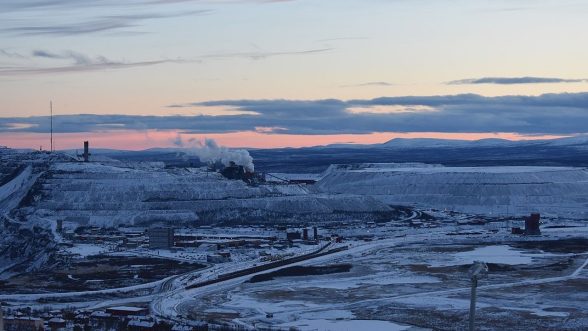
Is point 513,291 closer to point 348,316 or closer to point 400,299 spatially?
point 400,299

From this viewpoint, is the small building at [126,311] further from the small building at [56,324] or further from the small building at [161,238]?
A: the small building at [161,238]

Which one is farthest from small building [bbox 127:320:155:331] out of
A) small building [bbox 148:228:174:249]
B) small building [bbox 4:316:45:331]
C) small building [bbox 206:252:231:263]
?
small building [bbox 148:228:174:249]

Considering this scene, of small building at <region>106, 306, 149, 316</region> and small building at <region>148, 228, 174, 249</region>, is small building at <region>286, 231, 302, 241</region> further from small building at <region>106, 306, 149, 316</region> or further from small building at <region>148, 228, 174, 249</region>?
small building at <region>106, 306, 149, 316</region>

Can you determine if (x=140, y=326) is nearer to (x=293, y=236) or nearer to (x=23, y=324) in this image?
(x=23, y=324)

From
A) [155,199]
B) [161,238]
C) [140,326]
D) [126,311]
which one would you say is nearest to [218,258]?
[161,238]

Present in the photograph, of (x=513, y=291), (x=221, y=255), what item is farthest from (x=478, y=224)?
(x=513, y=291)

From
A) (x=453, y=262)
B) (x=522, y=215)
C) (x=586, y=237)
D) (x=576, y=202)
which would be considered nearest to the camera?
(x=453, y=262)

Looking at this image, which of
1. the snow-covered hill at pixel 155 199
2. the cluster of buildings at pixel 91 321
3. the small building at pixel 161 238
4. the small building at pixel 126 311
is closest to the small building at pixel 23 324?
the cluster of buildings at pixel 91 321
